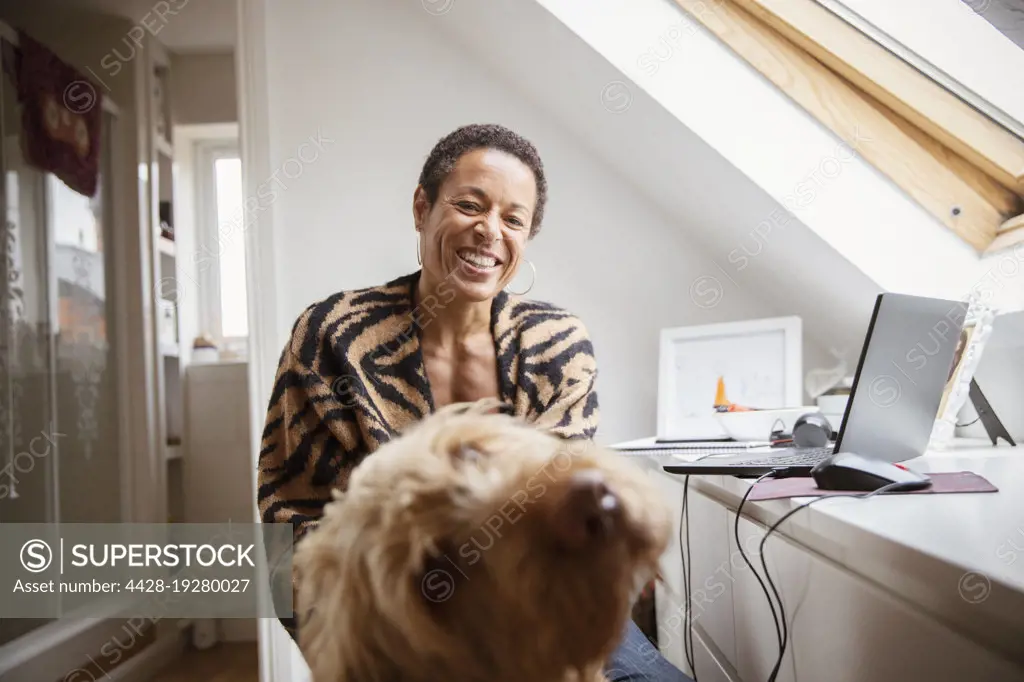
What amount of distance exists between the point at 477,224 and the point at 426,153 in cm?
90

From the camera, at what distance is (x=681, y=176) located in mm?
1696

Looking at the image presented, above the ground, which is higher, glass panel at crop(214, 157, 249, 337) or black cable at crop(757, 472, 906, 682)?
glass panel at crop(214, 157, 249, 337)

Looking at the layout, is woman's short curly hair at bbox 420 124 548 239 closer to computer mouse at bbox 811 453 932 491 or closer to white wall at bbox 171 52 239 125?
computer mouse at bbox 811 453 932 491

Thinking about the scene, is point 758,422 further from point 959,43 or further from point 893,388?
point 959,43

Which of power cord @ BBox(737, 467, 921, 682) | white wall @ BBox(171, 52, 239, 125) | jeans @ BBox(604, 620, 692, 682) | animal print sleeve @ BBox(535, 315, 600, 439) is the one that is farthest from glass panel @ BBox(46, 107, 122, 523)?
power cord @ BBox(737, 467, 921, 682)

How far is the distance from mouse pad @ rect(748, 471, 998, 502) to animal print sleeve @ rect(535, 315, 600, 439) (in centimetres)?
31

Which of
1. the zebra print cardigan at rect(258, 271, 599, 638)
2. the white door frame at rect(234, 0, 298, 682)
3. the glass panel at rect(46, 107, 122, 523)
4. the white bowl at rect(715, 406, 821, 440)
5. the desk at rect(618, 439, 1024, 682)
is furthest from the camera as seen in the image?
the glass panel at rect(46, 107, 122, 523)

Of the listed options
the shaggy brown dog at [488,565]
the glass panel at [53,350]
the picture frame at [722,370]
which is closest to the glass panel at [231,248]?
the glass panel at [53,350]

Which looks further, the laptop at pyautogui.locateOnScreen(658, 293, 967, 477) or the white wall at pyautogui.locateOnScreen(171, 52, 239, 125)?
the white wall at pyautogui.locateOnScreen(171, 52, 239, 125)

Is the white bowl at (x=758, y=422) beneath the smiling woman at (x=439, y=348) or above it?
beneath

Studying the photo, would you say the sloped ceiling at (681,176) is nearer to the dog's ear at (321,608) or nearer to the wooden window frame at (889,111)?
the wooden window frame at (889,111)

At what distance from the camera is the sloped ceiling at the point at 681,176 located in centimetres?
153

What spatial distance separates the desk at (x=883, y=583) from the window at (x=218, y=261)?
1.71 m

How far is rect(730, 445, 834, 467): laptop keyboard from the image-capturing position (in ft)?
3.17
